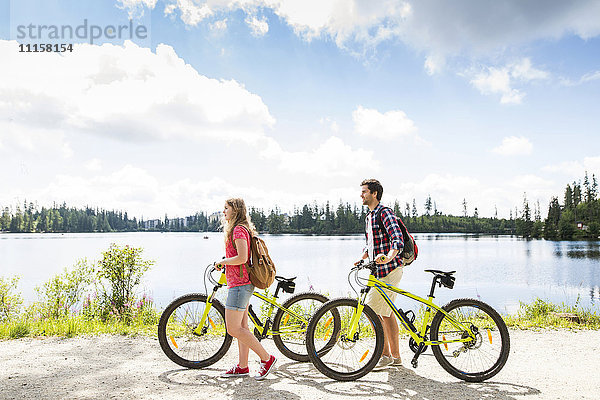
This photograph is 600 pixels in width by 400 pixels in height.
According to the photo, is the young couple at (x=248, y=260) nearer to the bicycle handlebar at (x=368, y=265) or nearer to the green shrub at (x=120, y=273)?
the bicycle handlebar at (x=368, y=265)

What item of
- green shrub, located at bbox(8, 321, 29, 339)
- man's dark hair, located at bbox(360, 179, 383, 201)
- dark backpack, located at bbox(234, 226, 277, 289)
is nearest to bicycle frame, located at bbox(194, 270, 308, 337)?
dark backpack, located at bbox(234, 226, 277, 289)

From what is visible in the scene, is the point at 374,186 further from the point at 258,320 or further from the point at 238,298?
the point at 258,320

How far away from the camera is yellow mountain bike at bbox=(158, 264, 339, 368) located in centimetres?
540

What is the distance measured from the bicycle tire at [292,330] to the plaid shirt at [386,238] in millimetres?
940

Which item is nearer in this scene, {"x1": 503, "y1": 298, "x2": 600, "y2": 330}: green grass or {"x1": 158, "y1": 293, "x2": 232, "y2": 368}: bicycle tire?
{"x1": 158, "y1": 293, "x2": 232, "y2": 368}: bicycle tire

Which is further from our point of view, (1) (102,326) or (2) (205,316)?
(1) (102,326)

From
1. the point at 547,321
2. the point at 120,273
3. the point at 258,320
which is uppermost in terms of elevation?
the point at 120,273

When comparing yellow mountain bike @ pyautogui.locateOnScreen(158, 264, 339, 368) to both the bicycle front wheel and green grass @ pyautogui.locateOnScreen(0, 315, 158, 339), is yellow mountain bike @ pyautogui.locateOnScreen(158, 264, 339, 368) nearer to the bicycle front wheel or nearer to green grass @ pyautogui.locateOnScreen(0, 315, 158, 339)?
the bicycle front wheel

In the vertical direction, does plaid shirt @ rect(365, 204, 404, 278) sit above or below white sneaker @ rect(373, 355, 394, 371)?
above

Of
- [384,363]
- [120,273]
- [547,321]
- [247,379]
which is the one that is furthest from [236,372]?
[547,321]

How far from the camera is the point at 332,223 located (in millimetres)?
150000

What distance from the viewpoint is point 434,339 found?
16.5ft

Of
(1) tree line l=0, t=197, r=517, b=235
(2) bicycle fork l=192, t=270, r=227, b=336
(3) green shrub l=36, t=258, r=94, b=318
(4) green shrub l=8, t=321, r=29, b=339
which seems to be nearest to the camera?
(2) bicycle fork l=192, t=270, r=227, b=336

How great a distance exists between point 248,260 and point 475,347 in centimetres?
274
